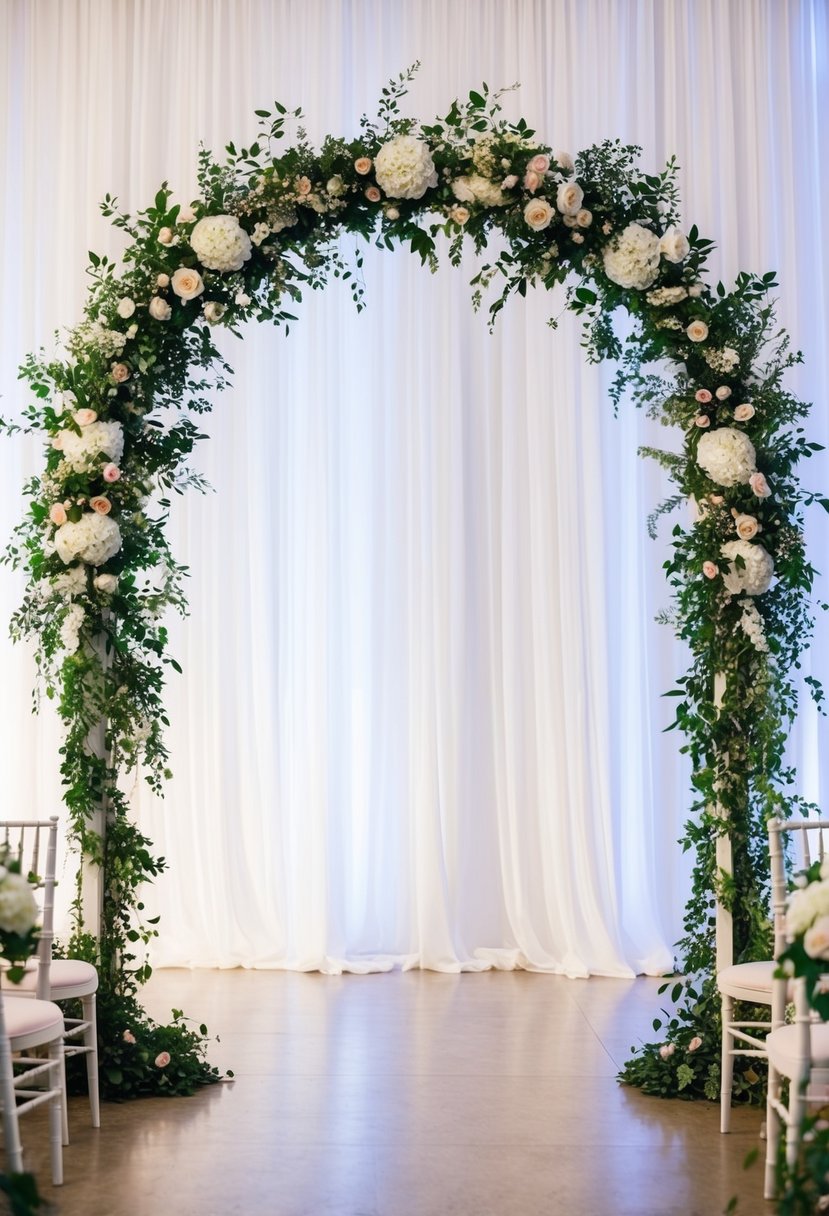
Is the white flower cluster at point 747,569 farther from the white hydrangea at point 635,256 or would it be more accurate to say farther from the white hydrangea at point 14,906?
the white hydrangea at point 14,906

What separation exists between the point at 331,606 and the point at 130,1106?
2.68 m

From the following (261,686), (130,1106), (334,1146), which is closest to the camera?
(334,1146)

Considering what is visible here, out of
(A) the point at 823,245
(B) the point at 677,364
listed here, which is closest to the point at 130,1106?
(B) the point at 677,364

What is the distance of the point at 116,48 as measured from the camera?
6.57 m

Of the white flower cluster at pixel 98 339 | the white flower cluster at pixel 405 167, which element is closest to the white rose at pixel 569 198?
the white flower cluster at pixel 405 167

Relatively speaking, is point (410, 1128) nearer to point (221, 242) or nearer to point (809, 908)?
point (809, 908)

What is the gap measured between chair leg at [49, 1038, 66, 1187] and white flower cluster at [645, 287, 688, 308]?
2809 mm

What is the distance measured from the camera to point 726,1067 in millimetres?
4016

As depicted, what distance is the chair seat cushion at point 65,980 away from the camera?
3.92 meters

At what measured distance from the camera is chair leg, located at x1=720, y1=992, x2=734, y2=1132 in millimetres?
3988

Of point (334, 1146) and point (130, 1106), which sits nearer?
point (334, 1146)

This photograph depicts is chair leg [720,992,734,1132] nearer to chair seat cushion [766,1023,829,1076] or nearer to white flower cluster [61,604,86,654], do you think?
chair seat cushion [766,1023,829,1076]

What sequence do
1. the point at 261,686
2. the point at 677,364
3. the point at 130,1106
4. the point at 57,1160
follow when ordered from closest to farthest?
the point at 57,1160, the point at 130,1106, the point at 677,364, the point at 261,686

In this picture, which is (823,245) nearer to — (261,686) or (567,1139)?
(261,686)
